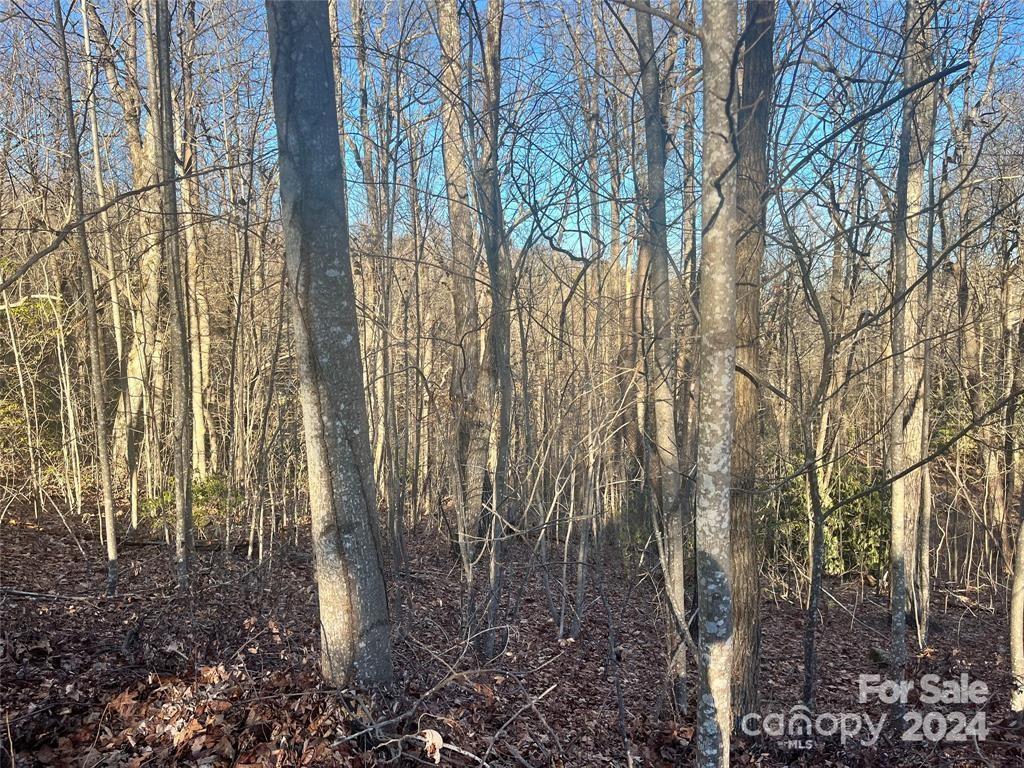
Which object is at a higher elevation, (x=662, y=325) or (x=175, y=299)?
(x=175, y=299)

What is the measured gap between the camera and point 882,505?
11.4 metres

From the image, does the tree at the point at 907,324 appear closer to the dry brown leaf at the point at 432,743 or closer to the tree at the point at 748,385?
the tree at the point at 748,385

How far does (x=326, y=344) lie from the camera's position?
3.36 meters

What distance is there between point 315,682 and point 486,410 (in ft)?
17.7

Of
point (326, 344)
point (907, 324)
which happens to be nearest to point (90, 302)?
point (326, 344)

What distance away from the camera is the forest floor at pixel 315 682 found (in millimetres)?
3180

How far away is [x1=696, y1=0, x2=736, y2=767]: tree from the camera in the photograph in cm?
318

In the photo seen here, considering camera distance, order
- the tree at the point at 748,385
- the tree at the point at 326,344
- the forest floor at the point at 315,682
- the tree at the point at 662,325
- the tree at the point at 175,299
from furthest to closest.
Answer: the tree at the point at 662,325, the tree at the point at 175,299, the tree at the point at 748,385, the tree at the point at 326,344, the forest floor at the point at 315,682

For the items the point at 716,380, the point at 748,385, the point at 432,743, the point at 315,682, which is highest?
the point at 716,380

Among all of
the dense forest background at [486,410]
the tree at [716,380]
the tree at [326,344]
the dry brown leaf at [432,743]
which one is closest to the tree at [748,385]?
the dense forest background at [486,410]

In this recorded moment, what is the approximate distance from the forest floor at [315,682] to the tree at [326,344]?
0.42m

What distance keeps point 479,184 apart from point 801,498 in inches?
334

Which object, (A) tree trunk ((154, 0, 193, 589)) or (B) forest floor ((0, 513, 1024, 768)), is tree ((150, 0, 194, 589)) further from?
(B) forest floor ((0, 513, 1024, 768))

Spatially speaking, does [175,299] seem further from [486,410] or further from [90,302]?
[486,410]
